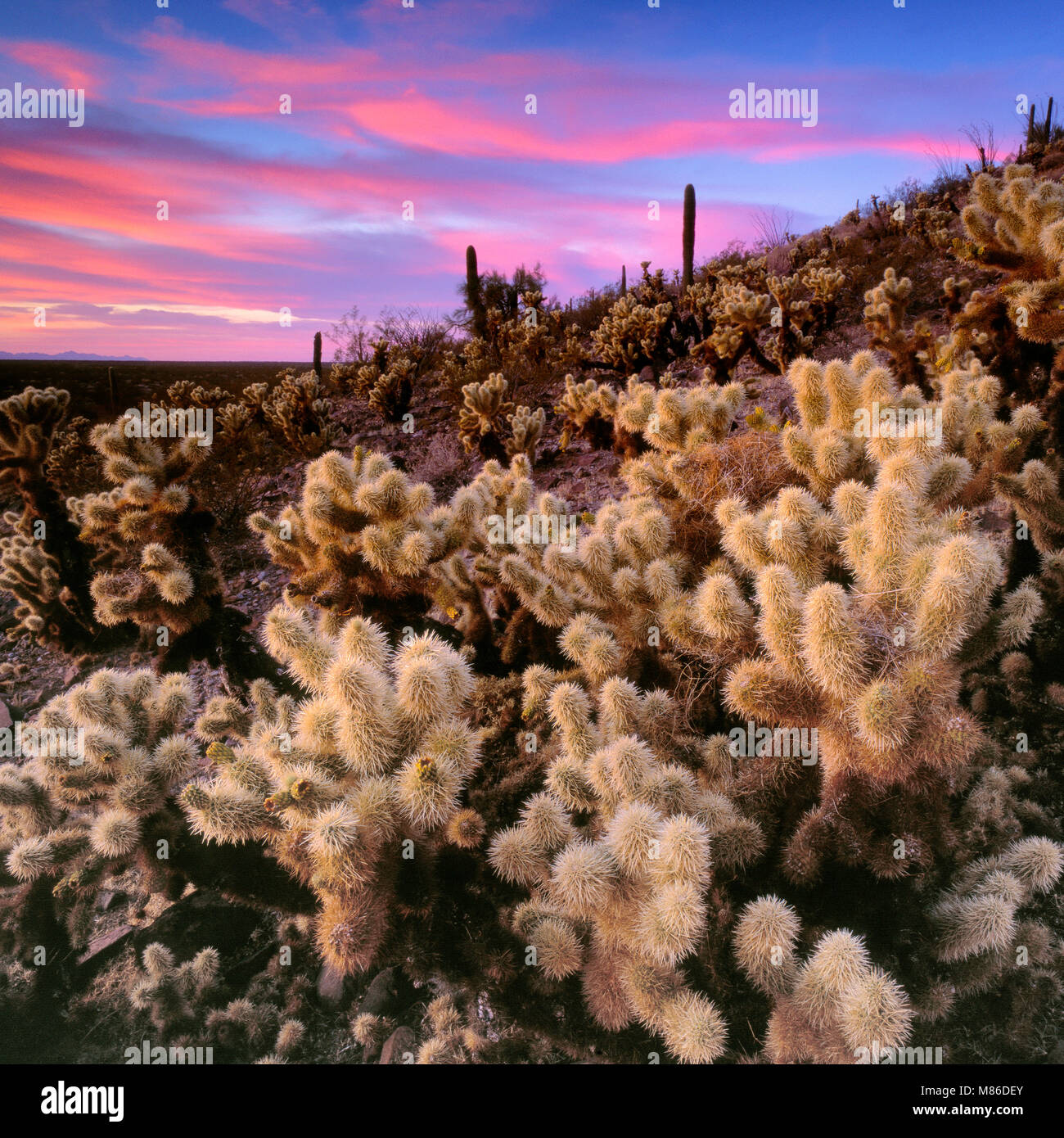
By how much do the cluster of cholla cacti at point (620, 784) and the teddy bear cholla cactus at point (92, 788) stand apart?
1cm

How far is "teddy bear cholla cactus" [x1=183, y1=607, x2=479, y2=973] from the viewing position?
191 cm

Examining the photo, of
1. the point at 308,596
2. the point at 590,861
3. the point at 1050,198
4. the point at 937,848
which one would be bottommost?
the point at 937,848

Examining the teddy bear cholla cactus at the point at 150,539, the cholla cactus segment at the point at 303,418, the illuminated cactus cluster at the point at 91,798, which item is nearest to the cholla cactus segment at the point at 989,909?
the illuminated cactus cluster at the point at 91,798

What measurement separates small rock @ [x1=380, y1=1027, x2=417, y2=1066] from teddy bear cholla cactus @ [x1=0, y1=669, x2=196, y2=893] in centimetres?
98

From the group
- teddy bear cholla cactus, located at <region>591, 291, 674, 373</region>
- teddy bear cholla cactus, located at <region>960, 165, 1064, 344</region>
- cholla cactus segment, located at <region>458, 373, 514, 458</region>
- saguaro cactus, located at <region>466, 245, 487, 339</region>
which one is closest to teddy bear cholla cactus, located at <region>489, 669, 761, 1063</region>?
teddy bear cholla cactus, located at <region>960, 165, 1064, 344</region>

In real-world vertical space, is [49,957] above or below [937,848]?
below

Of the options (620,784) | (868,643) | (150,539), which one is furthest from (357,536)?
(868,643)

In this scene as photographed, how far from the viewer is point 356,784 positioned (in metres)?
2.17

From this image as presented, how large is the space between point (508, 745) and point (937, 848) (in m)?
1.82

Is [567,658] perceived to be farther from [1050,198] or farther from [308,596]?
[1050,198]

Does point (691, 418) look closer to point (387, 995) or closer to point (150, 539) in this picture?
point (387, 995)

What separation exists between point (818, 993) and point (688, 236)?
49.7 feet
